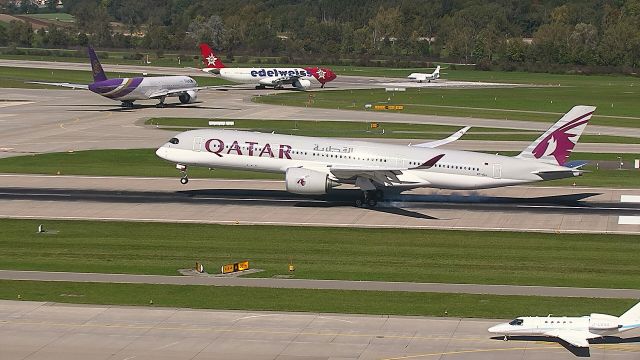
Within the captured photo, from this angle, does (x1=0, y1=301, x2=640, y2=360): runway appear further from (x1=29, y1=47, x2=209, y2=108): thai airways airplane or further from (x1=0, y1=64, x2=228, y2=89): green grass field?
(x1=0, y1=64, x2=228, y2=89): green grass field

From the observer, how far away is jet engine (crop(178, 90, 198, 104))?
477 feet

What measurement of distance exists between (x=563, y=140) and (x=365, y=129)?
50925mm

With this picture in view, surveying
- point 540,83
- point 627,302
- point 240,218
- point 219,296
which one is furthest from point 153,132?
point 540,83

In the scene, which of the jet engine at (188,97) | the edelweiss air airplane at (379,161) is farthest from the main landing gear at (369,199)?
the jet engine at (188,97)

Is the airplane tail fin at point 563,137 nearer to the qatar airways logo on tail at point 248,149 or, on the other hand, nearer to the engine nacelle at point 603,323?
the qatar airways logo on tail at point 248,149

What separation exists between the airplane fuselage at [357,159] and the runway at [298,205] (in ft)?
7.13

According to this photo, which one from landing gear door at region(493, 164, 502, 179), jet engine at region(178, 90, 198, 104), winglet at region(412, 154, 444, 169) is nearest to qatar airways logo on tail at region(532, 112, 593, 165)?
landing gear door at region(493, 164, 502, 179)

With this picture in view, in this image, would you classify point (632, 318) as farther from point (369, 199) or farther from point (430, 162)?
point (369, 199)

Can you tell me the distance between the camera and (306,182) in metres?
71.4

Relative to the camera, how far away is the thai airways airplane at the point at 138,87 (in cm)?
13438

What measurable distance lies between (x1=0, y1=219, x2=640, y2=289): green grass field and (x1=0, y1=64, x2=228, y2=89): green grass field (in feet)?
362

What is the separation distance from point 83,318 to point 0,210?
26.5 meters

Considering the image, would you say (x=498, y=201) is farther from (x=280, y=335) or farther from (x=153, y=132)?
(x=153, y=132)

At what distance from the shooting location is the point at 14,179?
84375mm
